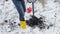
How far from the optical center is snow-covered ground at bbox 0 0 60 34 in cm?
341

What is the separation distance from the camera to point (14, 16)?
153 inches

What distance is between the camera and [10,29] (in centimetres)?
351

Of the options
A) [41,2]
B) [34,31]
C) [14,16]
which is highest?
[41,2]

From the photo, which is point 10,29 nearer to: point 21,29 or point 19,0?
point 21,29

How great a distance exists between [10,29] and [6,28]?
0.09m

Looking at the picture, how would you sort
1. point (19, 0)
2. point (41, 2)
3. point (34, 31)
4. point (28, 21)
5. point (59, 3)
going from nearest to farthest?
point (19, 0) → point (34, 31) → point (28, 21) → point (41, 2) → point (59, 3)

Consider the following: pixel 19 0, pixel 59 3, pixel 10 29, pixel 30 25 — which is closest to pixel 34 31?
pixel 30 25

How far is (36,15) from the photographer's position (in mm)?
3855

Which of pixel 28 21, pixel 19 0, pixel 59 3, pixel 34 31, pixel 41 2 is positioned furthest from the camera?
pixel 59 3

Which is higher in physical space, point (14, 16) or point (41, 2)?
point (41, 2)

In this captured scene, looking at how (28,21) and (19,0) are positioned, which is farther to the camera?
(28,21)

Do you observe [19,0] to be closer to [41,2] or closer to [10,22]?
[10,22]

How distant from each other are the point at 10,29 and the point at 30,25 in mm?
401

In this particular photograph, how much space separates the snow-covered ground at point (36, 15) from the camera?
11.2 ft
